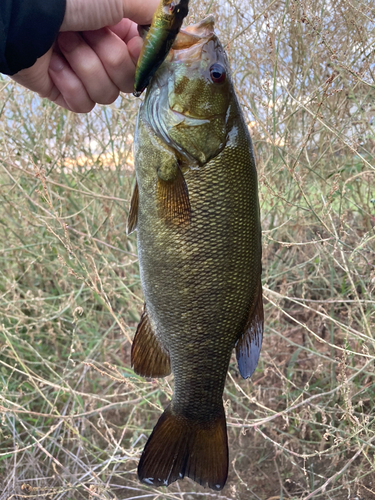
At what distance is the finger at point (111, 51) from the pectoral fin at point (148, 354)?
31.8 inches

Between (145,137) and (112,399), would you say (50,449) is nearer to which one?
(112,399)

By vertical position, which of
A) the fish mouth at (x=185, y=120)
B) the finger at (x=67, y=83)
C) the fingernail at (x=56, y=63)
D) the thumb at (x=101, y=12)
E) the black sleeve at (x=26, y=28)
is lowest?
the fish mouth at (x=185, y=120)

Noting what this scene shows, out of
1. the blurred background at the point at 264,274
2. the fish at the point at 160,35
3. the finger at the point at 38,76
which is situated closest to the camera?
the fish at the point at 160,35

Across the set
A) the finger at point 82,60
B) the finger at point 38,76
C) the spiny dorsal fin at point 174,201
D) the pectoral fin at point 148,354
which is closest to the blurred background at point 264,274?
the finger at point 38,76

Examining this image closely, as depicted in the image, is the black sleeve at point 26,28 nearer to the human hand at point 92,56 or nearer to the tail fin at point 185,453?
the human hand at point 92,56

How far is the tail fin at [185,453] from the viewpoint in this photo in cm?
116

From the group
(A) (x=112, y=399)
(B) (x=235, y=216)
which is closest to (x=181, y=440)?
(B) (x=235, y=216)

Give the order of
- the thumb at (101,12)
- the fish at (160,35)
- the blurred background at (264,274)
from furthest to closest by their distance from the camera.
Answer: the blurred background at (264,274)
the thumb at (101,12)
the fish at (160,35)

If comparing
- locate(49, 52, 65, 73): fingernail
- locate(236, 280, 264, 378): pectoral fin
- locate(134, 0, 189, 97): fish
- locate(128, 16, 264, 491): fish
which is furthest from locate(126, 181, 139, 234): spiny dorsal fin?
locate(49, 52, 65, 73): fingernail

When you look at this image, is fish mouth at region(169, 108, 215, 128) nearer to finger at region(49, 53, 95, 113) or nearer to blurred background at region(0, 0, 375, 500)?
finger at region(49, 53, 95, 113)

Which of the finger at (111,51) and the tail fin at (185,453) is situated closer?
the tail fin at (185,453)

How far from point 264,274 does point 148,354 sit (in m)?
1.64

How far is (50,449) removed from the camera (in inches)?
105

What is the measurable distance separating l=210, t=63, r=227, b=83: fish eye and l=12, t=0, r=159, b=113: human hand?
32 cm
